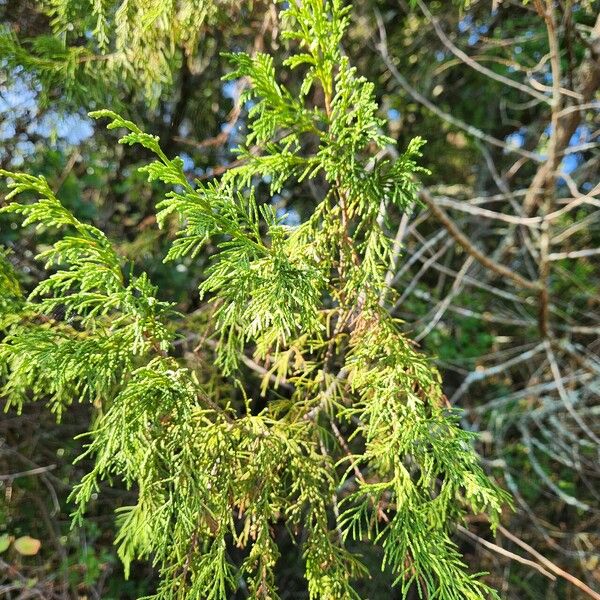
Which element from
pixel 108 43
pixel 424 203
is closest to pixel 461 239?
pixel 424 203

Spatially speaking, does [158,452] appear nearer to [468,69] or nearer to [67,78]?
[67,78]

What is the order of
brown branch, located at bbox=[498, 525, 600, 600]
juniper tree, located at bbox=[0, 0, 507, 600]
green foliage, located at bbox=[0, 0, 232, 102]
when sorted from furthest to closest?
1. green foliage, located at bbox=[0, 0, 232, 102]
2. brown branch, located at bbox=[498, 525, 600, 600]
3. juniper tree, located at bbox=[0, 0, 507, 600]

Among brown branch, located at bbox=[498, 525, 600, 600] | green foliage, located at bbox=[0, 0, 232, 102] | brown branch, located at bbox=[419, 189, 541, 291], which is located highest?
green foliage, located at bbox=[0, 0, 232, 102]

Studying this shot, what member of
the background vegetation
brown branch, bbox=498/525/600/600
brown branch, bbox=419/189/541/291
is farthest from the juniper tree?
A: brown branch, bbox=419/189/541/291

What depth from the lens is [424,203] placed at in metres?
2.56

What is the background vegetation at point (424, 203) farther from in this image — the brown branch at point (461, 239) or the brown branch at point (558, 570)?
the brown branch at point (558, 570)

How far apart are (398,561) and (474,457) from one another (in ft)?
1.10

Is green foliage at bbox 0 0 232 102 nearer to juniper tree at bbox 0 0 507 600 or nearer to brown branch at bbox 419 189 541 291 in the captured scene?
juniper tree at bbox 0 0 507 600

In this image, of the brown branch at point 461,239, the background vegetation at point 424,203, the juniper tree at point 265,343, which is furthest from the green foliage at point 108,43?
the brown branch at point 461,239

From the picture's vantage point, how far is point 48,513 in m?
2.91

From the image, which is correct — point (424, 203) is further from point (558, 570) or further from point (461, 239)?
point (558, 570)

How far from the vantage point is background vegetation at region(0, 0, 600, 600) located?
2.44 meters

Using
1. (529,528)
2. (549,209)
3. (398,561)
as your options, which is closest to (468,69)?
(549,209)

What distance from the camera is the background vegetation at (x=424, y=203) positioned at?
8.00ft
